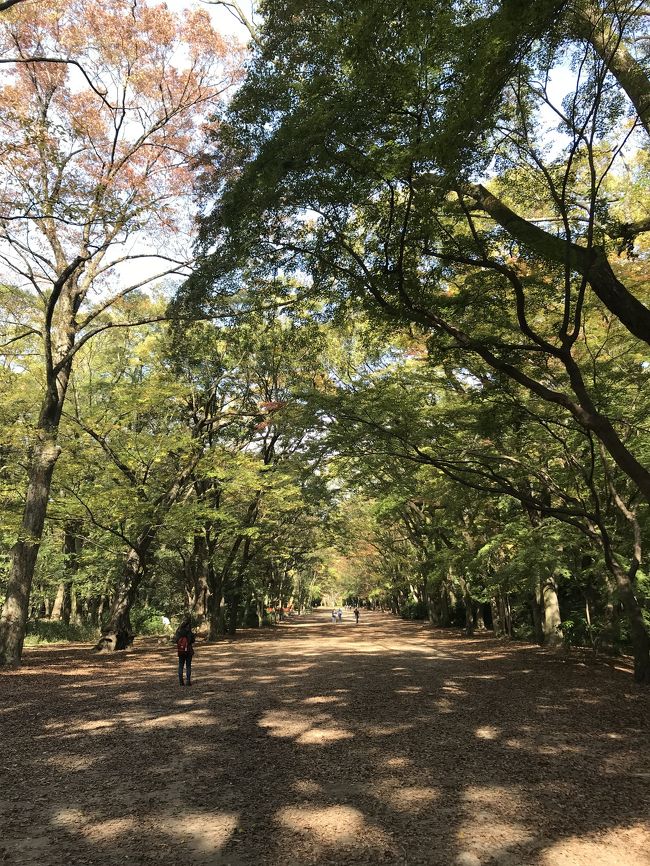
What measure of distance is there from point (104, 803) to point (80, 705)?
207 inches

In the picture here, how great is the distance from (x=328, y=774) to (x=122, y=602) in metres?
14.6

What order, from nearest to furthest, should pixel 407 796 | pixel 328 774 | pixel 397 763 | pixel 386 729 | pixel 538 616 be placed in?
pixel 407 796 < pixel 328 774 < pixel 397 763 < pixel 386 729 < pixel 538 616

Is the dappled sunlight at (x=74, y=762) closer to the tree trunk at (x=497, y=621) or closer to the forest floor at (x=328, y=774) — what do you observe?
the forest floor at (x=328, y=774)

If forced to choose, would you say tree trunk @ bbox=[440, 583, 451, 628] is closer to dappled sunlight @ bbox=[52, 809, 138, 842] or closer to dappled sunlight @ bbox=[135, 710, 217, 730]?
dappled sunlight @ bbox=[135, 710, 217, 730]

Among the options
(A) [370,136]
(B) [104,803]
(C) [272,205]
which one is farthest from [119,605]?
(A) [370,136]

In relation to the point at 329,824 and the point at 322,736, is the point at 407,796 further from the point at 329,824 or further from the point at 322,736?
the point at 322,736

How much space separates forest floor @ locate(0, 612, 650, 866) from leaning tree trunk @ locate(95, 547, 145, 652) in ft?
21.8

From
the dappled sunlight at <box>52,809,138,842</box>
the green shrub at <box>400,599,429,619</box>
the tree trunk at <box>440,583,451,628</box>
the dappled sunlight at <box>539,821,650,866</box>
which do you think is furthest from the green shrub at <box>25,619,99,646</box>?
the green shrub at <box>400,599,429,619</box>

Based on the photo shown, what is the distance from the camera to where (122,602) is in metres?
17.8

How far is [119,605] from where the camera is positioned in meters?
17.9

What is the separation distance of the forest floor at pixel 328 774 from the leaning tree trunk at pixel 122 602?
6.65 meters

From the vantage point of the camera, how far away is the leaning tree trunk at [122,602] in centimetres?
1767

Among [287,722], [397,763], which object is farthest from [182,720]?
[397,763]

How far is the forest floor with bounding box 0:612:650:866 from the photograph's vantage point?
3781mm
